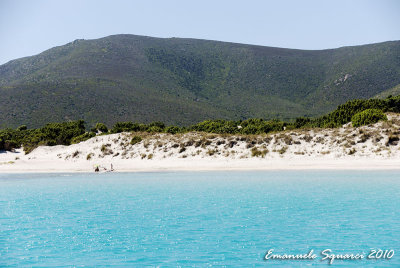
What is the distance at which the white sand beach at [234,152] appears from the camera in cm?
2900

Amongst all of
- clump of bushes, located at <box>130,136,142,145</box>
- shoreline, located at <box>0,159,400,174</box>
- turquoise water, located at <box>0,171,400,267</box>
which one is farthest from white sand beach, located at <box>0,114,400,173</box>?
turquoise water, located at <box>0,171,400,267</box>

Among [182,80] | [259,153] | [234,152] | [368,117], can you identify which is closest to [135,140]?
[234,152]

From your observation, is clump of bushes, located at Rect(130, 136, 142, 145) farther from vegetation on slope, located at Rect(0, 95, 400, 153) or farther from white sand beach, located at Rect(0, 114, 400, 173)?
white sand beach, located at Rect(0, 114, 400, 173)

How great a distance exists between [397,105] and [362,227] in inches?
1390

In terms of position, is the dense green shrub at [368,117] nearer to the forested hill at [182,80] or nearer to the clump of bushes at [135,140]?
the clump of bushes at [135,140]

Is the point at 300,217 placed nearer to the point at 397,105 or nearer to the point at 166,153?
the point at 166,153

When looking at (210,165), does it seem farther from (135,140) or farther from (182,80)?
(182,80)

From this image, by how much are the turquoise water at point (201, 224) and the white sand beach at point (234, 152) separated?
1020 cm

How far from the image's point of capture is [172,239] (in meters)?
9.78

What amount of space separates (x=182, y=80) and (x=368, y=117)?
11743cm

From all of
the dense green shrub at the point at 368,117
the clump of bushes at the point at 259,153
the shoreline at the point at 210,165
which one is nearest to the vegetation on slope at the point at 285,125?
the dense green shrub at the point at 368,117

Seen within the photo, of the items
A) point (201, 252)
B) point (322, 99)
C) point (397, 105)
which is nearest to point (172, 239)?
point (201, 252)

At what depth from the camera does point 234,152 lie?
33062 millimetres

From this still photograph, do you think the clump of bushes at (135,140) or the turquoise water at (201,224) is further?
the clump of bushes at (135,140)
